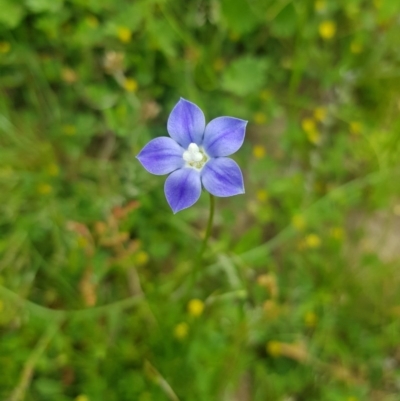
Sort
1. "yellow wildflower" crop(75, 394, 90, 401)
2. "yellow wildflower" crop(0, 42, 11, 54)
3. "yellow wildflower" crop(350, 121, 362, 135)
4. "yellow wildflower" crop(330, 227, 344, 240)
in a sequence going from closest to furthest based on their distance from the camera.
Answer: "yellow wildflower" crop(75, 394, 90, 401) → "yellow wildflower" crop(0, 42, 11, 54) → "yellow wildflower" crop(330, 227, 344, 240) → "yellow wildflower" crop(350, 121, 362, 135)

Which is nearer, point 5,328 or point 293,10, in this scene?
point 5,328

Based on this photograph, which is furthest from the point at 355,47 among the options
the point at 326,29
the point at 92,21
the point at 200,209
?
the point at 92,21

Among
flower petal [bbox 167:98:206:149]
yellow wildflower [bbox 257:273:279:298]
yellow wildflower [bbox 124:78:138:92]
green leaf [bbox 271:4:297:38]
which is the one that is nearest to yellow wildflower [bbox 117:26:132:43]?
yellow wildflower [bbox 124:78:138:92]

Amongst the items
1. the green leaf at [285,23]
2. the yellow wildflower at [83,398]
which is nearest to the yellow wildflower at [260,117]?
the green leaf at [285,23]

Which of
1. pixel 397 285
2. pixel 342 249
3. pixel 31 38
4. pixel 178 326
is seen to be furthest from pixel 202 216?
pixel 31 38

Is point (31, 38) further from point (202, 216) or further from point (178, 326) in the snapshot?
point (178, 326)

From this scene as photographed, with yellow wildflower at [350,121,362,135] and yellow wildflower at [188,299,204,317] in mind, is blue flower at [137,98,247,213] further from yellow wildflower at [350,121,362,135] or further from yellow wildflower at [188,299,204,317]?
yellow wildflower at [350,121,362,135]
